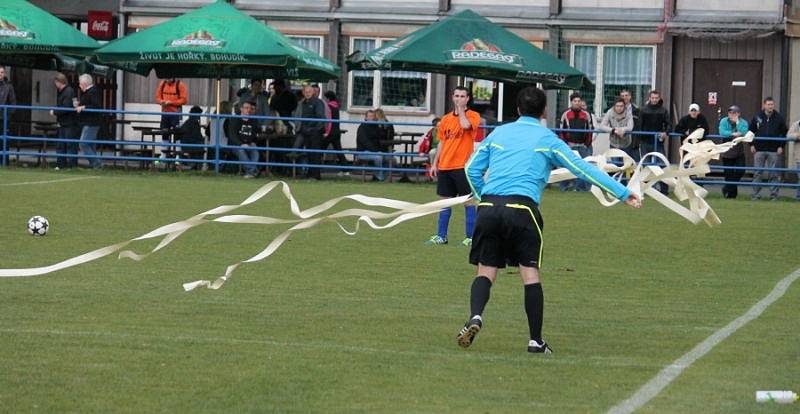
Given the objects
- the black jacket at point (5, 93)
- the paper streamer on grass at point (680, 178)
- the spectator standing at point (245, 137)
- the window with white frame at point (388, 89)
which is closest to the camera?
the paper streamer on grass at point (680, 178)

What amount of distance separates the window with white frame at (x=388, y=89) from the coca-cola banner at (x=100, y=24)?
5.47 m

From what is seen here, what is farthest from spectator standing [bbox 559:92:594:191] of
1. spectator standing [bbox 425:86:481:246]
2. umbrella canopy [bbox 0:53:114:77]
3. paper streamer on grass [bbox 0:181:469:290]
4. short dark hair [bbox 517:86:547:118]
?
short dark hair [bbox 517:86:547:118]

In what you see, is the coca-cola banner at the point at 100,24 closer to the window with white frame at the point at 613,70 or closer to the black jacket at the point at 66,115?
the black jacket at the point at 66,115

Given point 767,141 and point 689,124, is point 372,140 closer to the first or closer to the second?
point 689,124

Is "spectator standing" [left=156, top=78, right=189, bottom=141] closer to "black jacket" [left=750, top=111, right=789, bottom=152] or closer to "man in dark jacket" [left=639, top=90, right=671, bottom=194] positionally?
"man in dark jacket" [left=639, top=90, right=671, bottom=194]

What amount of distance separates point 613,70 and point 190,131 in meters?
9.45

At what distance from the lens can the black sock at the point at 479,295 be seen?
30.5 feet

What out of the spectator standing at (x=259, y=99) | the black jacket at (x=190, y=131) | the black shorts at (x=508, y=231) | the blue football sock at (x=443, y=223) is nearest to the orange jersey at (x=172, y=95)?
the black jacket at (x=190, y=131)

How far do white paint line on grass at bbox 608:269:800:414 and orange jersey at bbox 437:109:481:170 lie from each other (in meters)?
3.88

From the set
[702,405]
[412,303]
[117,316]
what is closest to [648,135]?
[412,303]

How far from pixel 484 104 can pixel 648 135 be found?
21.2 feet

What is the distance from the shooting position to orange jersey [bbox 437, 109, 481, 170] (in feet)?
52.4

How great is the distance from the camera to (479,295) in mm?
9328

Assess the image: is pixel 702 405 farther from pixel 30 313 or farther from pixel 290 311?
pixel 30 313
